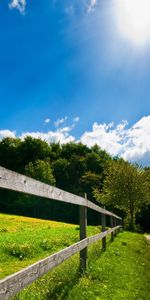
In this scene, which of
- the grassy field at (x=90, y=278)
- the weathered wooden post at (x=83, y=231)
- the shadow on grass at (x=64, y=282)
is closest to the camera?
the shadow on grass at (x=64, y=282)

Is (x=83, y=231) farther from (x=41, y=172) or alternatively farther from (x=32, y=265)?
(x=41, y=172)

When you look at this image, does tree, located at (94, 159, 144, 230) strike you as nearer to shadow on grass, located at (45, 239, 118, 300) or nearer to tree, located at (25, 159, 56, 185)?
tree, located at (25, 159, 56, 185)

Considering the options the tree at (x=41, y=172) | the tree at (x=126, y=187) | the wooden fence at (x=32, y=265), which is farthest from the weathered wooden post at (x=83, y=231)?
the tree at (x=41, y=172)

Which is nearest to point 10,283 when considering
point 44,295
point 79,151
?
point 44,295

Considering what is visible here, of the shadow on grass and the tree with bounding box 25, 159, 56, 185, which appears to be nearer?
the shadow on grass

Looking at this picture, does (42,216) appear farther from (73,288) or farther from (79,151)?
(73,288)

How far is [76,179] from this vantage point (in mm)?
77062

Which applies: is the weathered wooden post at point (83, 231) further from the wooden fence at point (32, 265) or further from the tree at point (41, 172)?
the tree at point (41, 172)

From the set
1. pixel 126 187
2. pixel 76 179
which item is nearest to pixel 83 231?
pixel 126 187

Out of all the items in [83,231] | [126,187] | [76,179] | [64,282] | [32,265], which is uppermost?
[76,179]

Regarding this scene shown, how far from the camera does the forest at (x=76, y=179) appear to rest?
44750 millimetres

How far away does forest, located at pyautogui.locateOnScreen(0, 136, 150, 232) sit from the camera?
147 feet

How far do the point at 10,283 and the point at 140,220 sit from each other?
5805cm

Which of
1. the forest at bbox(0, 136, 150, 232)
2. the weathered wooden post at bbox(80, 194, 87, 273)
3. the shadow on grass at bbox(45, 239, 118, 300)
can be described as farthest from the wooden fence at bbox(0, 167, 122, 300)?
the forest at bbox(0, 136, 150, 232)
